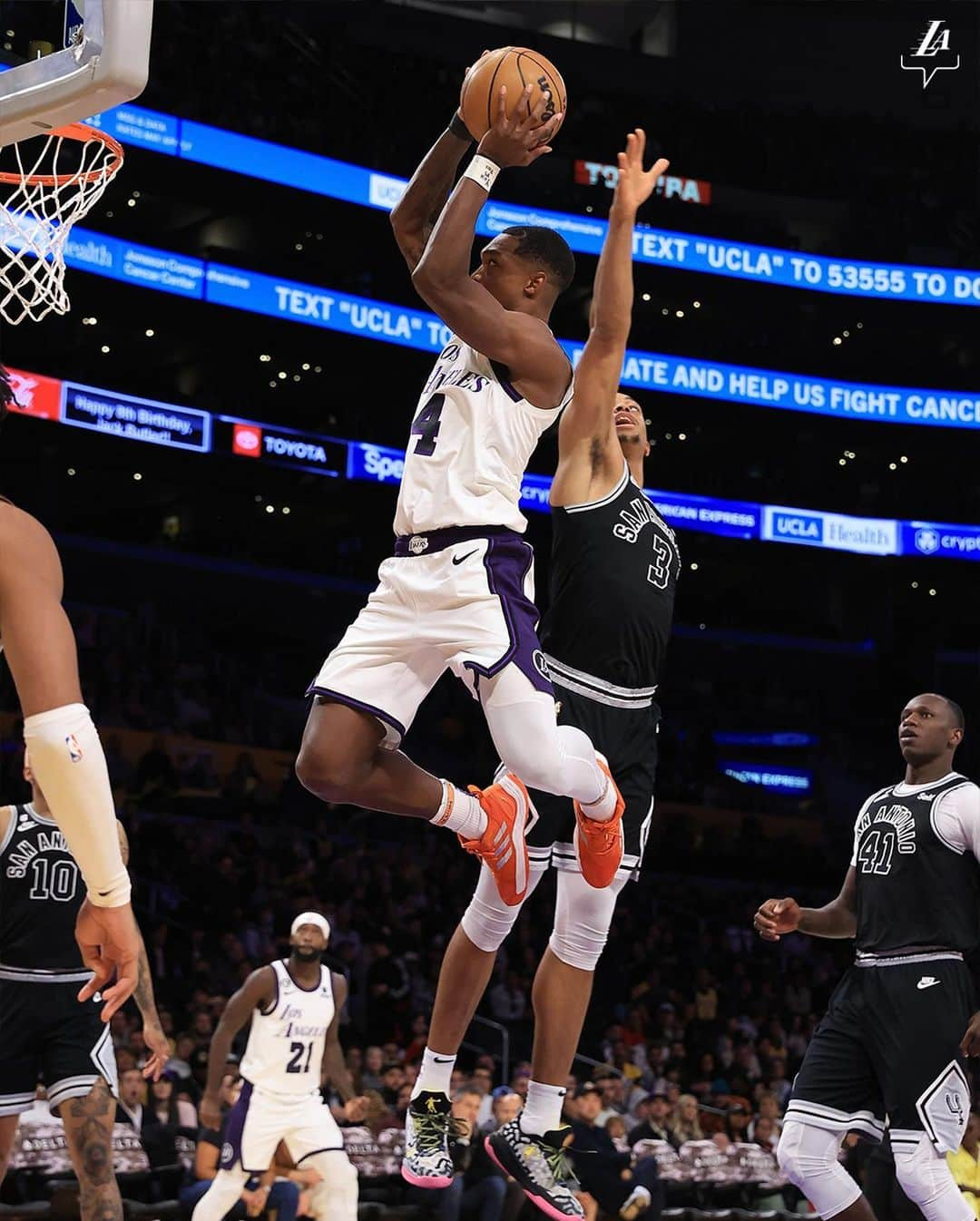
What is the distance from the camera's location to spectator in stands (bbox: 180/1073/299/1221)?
10.4m

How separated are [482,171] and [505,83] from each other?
304mm

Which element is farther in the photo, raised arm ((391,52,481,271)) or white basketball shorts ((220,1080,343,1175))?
white basketball shorts ((220,1080,343,1175))

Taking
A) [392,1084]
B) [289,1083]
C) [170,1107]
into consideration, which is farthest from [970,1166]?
[170,1107]

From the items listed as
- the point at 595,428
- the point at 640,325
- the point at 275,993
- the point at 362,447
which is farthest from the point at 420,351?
the point at 595,428

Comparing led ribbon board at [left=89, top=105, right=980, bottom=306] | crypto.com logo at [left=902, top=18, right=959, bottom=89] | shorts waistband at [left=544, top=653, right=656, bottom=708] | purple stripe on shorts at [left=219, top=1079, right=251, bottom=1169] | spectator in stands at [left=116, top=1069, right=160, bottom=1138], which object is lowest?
spectator in stands at [left=116, top=1069, right=160, bottom=1138]

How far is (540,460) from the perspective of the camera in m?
28.3

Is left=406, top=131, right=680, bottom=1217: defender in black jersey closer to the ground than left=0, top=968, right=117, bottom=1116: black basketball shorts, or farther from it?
farther from it

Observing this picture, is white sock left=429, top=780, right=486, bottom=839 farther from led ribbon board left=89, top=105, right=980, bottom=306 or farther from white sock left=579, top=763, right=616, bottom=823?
led ribbon board left=89, top=105, right=980, bottom=306

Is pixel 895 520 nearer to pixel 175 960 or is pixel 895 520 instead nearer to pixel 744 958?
pixel 744 958

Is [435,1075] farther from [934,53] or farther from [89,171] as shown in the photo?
[934,53]

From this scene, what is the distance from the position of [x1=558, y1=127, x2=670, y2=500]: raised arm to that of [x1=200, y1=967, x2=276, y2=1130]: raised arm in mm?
5475

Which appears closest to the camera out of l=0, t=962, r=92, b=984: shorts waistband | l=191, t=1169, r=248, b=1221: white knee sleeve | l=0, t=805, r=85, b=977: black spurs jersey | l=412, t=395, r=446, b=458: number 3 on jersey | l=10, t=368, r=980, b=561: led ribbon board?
l=412, t=395, r=446, b=458: number 3 on jersey

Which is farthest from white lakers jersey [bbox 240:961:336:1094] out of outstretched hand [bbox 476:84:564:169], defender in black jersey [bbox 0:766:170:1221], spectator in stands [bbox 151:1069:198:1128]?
outstretched hand [bbox 476:84:564:169]

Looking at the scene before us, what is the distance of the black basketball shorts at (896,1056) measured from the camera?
6.96m
